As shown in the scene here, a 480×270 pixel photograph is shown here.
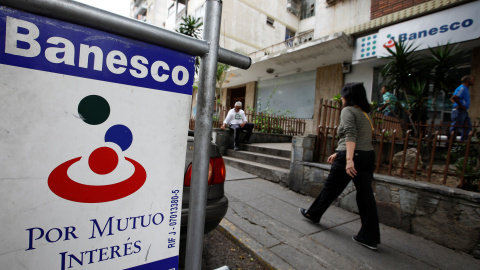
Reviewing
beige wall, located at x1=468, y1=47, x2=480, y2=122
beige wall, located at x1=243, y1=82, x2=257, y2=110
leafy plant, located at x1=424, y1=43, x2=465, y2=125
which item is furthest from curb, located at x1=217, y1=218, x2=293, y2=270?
beige wall, located at x1=243, y1=82, x2=257, y2=110

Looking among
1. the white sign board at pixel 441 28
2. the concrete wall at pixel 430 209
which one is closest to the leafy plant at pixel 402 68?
the white sign board at pixel 441 28

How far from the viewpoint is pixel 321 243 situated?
103 inches

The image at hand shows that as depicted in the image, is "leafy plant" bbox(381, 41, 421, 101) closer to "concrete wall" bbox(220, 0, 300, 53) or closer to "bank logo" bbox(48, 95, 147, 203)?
"bank logo" bbox(48, 95, 147, 203)

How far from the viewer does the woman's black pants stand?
256 centimetres

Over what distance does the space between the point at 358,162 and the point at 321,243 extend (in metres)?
1.00

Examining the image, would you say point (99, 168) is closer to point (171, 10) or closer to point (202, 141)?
point (202, 141)

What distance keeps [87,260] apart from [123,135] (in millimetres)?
438

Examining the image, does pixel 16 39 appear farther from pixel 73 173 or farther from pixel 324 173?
pixel 324 173

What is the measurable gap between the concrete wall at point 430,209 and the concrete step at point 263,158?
5.35 feet

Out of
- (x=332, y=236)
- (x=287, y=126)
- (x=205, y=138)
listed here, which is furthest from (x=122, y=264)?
(x=287, y=126)

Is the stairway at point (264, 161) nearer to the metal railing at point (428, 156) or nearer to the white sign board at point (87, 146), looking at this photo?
the metal railing at point (428, 156)

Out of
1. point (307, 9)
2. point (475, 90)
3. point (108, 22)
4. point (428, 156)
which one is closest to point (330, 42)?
point (475, 90)

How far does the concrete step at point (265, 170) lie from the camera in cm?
484

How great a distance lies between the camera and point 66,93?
0.73m
